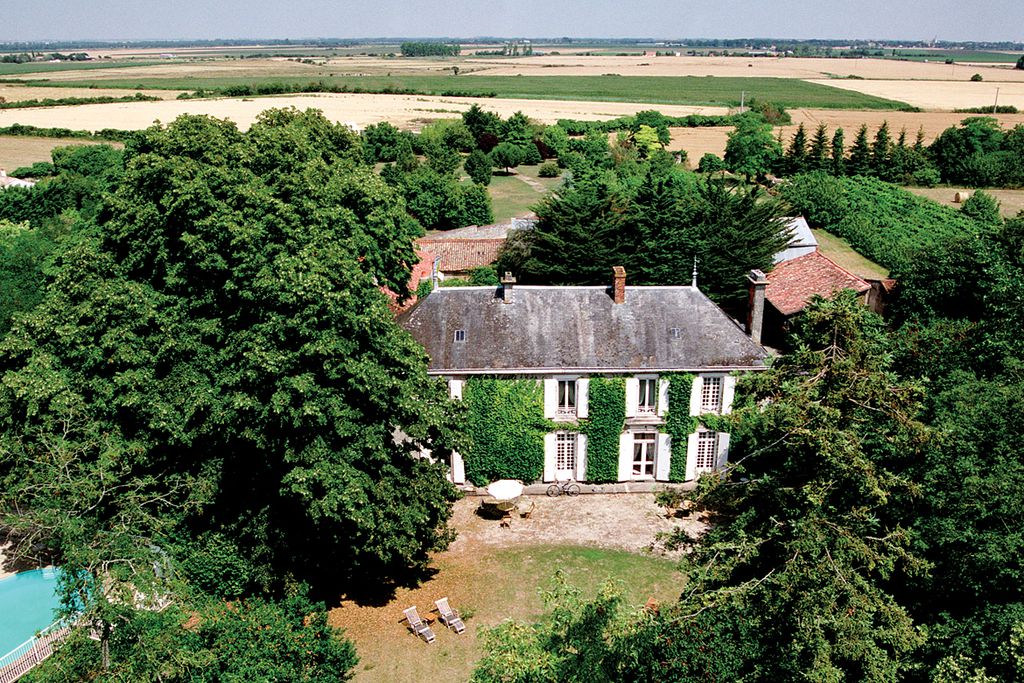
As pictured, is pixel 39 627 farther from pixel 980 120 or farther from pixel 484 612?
pixel 980 120

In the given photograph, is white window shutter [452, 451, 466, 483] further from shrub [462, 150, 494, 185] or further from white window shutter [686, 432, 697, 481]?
shrub [462, 150, 494, 185]

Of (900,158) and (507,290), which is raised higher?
(507,290)

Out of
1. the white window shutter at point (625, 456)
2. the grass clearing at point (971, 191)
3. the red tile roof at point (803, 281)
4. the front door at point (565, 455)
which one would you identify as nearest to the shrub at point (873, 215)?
the grass clearing at point (971, 191)

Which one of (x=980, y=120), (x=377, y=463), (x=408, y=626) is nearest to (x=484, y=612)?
(x=408, y=626)

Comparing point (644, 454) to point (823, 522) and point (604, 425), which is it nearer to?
point (604, 425)

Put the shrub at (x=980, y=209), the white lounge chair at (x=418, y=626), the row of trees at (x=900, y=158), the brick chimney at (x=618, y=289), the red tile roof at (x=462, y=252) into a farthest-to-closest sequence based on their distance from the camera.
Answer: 1. the row of trees at (x=900, y=158)
2. the shrub at (x=980, y=209)
3. the red tile roof at (x=462, y=252)
4. the brick chimney at (x=618, y=289)
5. the white lounge chair at (x=418, y=626)

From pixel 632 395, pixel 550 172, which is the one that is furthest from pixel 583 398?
pixel 550 172

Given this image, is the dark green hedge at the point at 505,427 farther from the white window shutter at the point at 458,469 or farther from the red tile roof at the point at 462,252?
the red tile roof at the point at 462,252
